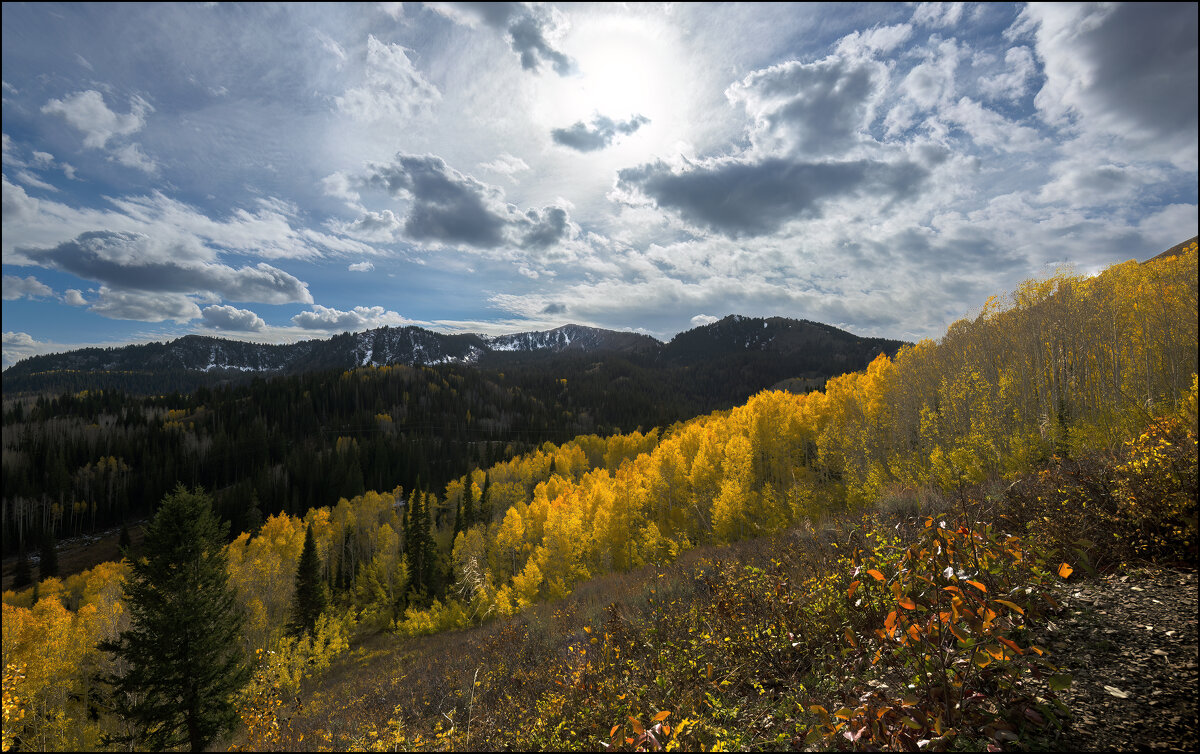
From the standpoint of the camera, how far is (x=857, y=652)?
5.34m

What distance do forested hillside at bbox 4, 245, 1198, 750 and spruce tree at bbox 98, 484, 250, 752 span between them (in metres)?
1.23

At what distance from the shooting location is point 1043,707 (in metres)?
3.40

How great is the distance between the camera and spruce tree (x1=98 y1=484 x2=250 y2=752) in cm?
1599

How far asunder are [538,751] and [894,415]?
145 feet

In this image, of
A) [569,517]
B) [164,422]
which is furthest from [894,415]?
[164,422]

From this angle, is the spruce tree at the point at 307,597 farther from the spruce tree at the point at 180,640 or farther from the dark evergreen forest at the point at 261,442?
the spruce tree at the point at 180,640

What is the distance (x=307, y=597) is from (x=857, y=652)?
48.2m

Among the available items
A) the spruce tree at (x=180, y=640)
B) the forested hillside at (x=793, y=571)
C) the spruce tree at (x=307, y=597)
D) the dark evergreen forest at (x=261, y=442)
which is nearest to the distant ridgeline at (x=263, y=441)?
the dark evergreen forest at (x=261, y=442)

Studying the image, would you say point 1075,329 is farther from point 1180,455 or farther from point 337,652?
point 337,652

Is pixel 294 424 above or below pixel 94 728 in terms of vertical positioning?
above

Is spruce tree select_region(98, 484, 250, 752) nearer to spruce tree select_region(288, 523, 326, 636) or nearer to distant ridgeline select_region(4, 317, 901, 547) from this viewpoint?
Result: spruce tree select_region(288, 523, 326, 636)

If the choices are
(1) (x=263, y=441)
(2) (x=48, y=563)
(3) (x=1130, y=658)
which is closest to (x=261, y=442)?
(1) (x=263, y=441)

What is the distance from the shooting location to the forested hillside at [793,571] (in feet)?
14.4

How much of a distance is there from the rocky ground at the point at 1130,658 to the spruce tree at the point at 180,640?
23.9m
